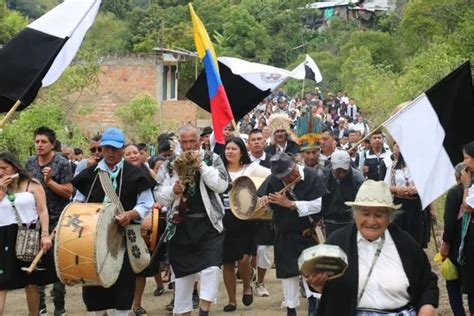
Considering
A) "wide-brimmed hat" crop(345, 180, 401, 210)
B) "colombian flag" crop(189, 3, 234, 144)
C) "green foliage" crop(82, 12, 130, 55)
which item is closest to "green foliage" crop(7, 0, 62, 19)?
"green foliage" crop(82, 12, 130, 55)

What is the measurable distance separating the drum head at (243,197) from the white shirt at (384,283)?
410 centimetres

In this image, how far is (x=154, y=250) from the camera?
30.6 feet

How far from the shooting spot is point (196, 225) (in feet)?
29.1

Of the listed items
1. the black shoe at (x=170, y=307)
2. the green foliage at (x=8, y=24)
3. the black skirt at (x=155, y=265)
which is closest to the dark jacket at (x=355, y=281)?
the black skirt at (x=155, y=265)

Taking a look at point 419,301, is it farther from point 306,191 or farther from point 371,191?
point 306,191

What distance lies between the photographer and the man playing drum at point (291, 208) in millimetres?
9047

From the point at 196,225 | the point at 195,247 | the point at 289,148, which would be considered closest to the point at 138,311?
the point at 195,247

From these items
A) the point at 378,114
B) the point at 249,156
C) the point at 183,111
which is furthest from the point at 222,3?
the point at 249,156

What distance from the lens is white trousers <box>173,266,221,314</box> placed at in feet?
29.1

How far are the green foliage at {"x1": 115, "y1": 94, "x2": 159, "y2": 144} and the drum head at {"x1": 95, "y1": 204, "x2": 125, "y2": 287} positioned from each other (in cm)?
2600

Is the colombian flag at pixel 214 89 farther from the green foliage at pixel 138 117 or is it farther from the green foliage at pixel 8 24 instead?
the green foliage at pixel 8 24

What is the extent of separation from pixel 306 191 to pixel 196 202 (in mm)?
1190

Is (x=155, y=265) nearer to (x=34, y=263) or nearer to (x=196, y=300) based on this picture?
(x=196, y=300)

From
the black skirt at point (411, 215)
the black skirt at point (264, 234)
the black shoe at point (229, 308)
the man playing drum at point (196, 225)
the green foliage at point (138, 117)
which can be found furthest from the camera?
the green foliage at point (138, 117)
